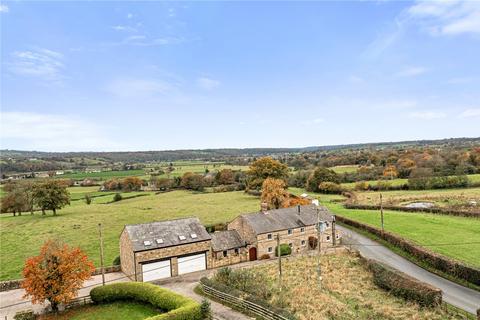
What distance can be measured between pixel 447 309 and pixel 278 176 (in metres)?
59.0

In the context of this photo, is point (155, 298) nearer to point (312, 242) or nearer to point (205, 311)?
point (205, 311)

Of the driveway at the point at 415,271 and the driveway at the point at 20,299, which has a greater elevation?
the driveway at the point at 20,299

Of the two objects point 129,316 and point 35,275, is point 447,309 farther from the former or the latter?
point 35,275

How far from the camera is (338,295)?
2959cm

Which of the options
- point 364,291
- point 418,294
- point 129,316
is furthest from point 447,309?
point 129,316

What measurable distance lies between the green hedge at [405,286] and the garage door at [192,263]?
17.6 metres

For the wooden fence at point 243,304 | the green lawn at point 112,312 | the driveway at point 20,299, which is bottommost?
the driveway at point 20,299

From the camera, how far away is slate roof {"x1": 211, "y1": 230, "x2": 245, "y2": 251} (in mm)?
40781

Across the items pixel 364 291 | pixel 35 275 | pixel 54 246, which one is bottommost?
pixel 364 291

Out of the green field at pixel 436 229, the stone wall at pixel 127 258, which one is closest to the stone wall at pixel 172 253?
the stone wall at pixel 127 258

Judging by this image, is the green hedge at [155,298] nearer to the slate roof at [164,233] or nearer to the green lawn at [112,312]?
the green lawn at [112,312]

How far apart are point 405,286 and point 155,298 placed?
67.0 feet

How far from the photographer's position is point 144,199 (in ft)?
301

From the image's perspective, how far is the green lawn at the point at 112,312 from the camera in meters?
27.2
